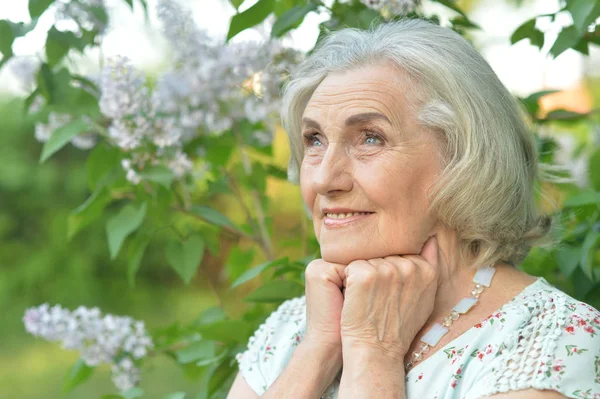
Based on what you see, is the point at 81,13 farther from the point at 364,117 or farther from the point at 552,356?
the point at 552,356

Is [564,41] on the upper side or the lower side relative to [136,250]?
upper

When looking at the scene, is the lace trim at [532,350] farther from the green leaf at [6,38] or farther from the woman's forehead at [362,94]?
Result: the green leaf at [6,38]

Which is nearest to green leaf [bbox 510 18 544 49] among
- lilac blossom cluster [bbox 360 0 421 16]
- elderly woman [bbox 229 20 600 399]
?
lilac blossom cluster [bbox 360 0 421 16]

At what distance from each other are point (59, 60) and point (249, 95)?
0.66 m

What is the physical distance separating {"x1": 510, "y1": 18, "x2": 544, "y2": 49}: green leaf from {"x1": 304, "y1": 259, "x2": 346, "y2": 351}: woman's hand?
0.91m

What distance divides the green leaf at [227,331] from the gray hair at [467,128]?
→ 77 cm

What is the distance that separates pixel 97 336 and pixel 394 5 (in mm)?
1448

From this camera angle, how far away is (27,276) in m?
7.72

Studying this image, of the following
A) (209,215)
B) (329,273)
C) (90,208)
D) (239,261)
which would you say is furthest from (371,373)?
(239,261)

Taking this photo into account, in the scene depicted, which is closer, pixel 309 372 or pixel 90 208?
pixel 309 372

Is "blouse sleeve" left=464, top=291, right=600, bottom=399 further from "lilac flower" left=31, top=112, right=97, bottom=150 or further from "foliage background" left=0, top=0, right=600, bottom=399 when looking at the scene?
"foliage background" left=0, top=0, right=600, bottom=399

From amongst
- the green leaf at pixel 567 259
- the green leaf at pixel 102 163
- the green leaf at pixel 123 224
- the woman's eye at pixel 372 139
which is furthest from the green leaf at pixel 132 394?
the green leaf at pixel 567 259

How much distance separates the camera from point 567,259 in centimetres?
237

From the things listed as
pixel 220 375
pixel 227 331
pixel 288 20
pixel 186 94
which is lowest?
pixel 220 375
